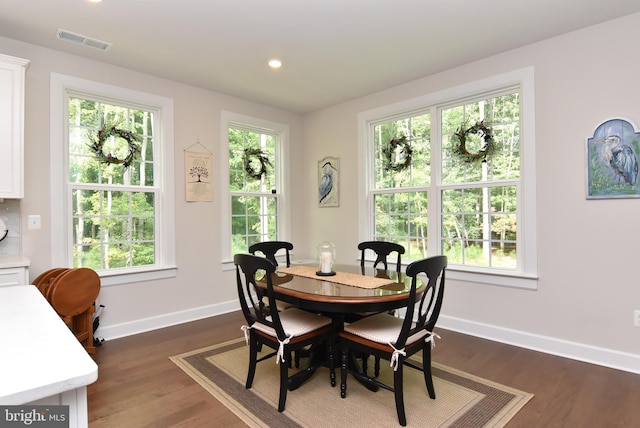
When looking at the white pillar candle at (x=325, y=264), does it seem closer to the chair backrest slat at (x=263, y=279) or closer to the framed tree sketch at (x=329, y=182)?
the chair backrest slat at (x=263, y=279)

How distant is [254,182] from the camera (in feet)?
15.5

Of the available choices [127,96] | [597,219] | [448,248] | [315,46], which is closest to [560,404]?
[597,219]

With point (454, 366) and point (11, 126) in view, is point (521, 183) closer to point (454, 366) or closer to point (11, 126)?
point (454, 366)

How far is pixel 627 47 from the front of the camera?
2693 mm

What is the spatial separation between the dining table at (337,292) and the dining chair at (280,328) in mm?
110

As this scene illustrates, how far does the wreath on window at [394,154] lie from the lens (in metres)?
4.08

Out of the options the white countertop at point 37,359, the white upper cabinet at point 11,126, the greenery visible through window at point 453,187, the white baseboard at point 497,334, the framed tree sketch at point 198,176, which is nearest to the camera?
the white countertop at point 37,359

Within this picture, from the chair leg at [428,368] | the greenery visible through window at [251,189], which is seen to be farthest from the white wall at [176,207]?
the chair leg at [428,368]

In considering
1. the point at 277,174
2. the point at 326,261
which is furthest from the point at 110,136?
the point at 326,261

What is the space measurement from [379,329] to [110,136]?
3.16 meters

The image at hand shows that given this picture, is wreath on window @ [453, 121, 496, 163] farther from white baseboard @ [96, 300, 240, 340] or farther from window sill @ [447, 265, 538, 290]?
white baseboard @ [96, 300, 240, 340]

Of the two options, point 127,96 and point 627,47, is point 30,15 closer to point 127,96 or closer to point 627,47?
point 127,96

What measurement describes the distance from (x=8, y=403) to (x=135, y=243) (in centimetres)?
341

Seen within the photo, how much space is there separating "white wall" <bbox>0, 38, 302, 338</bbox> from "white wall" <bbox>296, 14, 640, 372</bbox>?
111 inches
